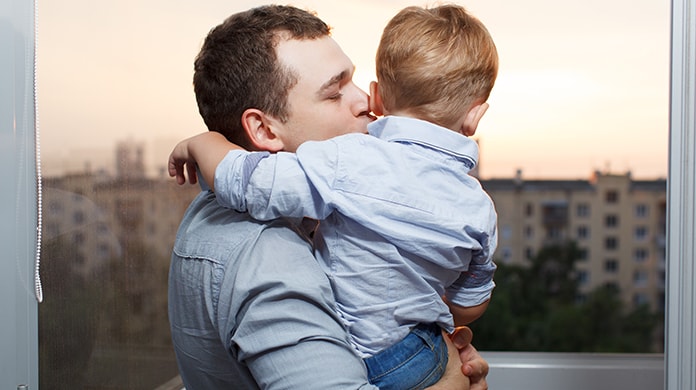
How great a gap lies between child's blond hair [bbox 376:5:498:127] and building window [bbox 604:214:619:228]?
6037mm

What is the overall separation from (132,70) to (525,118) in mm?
4403

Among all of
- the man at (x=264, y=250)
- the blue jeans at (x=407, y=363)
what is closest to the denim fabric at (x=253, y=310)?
the man at (x=264, y=250)

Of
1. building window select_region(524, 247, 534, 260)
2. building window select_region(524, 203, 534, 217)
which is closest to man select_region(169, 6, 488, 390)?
building window select_region(524, 203, 534, 217)

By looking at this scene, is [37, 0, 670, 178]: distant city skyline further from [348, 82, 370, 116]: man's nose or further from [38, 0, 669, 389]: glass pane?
[348, 82, 370, 116]: man's nose

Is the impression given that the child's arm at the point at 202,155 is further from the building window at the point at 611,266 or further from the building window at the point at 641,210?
the building window at the point at 641,210

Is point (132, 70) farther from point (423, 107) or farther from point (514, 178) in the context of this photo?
point (514, 178)

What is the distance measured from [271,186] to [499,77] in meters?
4.78

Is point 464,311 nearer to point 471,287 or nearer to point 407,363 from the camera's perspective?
point 471,287

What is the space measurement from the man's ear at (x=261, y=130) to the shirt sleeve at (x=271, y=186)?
14 cm

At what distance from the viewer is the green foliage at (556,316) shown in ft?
22.8

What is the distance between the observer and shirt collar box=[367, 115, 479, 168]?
110 cm

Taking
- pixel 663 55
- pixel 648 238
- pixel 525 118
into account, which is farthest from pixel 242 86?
pixel 648 238

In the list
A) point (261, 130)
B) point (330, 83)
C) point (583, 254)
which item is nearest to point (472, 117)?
point (330, 83)

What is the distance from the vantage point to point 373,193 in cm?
102
